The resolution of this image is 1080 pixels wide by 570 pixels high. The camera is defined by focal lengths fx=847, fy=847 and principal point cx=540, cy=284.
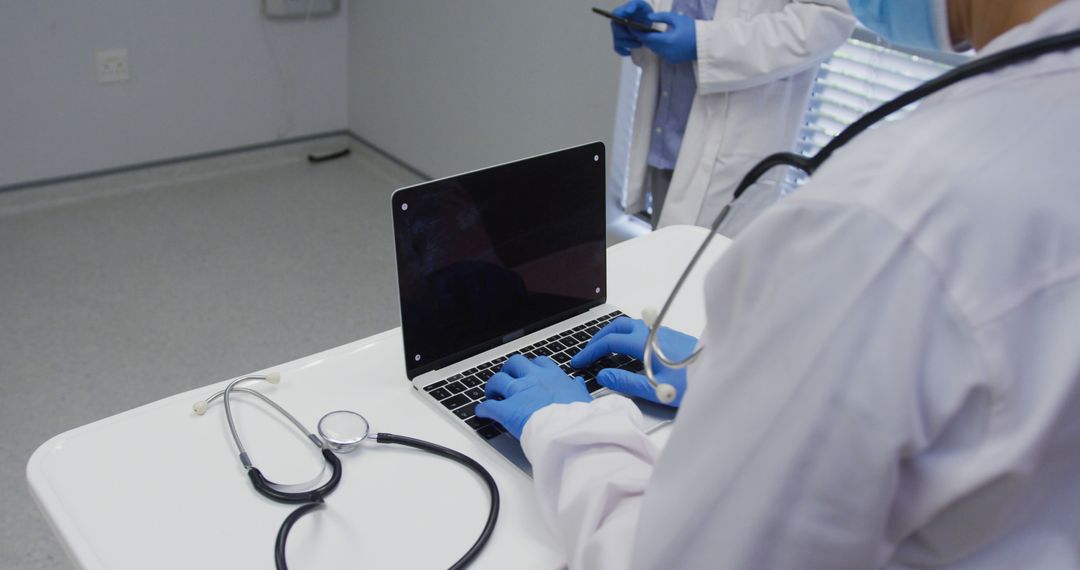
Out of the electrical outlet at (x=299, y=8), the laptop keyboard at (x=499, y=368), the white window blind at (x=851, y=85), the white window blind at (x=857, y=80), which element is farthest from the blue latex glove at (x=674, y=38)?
the electrical outlet at (x=299, y=8)

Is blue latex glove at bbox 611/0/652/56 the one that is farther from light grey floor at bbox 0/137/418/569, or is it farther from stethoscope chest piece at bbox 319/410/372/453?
stethoscope chest piece at bbox 319/410/372/453

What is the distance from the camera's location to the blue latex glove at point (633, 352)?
3.14 ft

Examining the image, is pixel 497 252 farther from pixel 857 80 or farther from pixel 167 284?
pixel 167 284

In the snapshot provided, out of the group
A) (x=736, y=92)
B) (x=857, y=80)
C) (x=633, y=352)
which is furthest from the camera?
(x=857, y=80)

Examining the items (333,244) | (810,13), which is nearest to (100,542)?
(810,13)

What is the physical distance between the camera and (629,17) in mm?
1818

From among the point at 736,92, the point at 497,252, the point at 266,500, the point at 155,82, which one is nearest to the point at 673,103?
the point at 736,92

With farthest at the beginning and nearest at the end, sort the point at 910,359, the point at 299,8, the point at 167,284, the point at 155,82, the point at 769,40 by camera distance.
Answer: the point at 299,8 < the point at 155,82 < the point at 167,284 < the point at 769,40 < the point at 910,359

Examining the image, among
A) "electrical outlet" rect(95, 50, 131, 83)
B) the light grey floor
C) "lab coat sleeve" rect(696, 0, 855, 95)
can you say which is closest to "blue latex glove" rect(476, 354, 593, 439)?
"lab coat sleeve" rect(696, 0, 855, 95)

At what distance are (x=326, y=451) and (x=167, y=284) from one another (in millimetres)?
1865

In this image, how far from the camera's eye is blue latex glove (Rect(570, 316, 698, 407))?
956 mm

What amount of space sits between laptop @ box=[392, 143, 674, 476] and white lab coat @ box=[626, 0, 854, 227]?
77 cm

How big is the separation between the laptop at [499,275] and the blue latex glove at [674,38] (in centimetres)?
75

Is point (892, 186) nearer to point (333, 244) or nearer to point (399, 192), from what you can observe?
point (399, 192)
